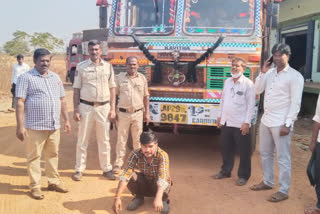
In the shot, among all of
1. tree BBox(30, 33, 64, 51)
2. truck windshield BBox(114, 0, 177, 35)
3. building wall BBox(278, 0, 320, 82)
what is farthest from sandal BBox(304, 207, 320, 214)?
tree BBox(30, 33, 64, 51)

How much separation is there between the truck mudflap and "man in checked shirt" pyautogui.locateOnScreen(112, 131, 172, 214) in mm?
1428

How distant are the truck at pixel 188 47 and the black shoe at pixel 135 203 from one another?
151 cm

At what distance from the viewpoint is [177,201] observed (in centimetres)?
413

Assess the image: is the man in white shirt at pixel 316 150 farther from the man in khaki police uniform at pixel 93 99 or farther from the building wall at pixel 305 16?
the building wall at pixel 305 16

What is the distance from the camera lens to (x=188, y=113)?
5156 millimetres

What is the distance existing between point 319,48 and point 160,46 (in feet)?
23.8

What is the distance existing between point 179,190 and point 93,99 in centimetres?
161

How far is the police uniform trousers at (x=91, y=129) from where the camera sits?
463cm

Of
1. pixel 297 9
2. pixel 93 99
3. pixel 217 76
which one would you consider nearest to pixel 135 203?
pixel 93 99

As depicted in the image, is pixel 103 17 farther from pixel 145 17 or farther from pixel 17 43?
pixel 17 43

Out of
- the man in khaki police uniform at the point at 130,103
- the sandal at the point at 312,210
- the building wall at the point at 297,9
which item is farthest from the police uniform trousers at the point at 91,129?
the building wall at the point at 297,9

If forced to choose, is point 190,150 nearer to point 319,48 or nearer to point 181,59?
point 181,59

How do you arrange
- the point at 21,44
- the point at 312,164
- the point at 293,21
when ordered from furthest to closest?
the point at 21,44, the point at 293,21, the point at 312,164

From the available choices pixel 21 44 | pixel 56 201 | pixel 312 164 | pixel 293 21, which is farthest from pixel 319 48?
pixel 21 44
